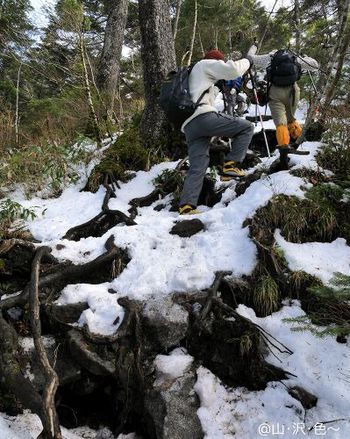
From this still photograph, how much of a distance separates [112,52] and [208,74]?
19.5 ft

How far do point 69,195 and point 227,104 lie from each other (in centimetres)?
356

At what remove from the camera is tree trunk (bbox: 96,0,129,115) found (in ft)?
30.1

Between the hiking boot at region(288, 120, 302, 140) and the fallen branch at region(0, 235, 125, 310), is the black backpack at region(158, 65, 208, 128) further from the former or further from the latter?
the hiking boot at region(288, 120, 302, 140)

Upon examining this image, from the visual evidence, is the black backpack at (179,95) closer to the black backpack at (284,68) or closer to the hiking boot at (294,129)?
the black backpack at (284,68)

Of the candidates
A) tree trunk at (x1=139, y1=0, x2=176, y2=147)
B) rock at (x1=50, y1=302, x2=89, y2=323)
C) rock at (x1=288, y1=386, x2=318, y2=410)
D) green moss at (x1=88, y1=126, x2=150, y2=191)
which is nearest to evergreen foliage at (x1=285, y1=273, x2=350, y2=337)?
rock at (x1=288, y1=386, x2=318, y2=410)

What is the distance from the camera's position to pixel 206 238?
402 centimetres

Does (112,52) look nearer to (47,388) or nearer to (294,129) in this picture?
(294,129)

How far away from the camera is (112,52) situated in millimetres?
9367

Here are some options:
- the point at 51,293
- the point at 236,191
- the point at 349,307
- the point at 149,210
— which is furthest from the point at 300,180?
the point at 51,293

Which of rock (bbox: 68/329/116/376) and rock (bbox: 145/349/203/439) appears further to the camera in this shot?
rock (bbox: 68/329/116/376)

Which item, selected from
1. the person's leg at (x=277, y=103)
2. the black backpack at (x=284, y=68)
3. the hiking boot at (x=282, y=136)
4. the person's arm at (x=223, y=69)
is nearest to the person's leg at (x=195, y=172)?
the person's arm at (x=223, y=69)

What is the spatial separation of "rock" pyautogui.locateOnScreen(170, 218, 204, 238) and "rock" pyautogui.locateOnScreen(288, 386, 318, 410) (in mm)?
2016

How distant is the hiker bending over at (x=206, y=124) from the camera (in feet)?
14.5

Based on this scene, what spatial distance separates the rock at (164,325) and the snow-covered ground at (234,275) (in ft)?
0.45
